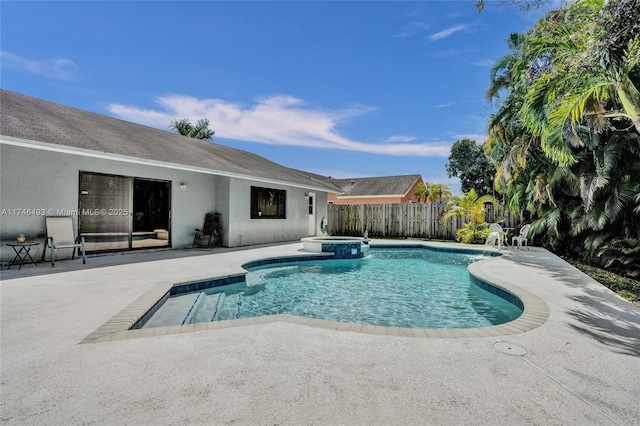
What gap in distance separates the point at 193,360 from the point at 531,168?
13.7m

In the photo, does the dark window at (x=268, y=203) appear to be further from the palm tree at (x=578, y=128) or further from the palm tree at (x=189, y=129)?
the palm tree at (x=189, y=129)

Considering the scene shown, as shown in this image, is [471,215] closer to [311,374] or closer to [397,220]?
[397,220]

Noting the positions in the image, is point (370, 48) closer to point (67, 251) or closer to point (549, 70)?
point (549, 70)

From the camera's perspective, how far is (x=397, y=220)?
62.1 feet

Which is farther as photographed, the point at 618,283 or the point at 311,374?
the point at 618,283

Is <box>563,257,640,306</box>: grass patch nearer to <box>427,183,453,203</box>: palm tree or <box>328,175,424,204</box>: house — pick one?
<box>328,175,424,204</box>: house

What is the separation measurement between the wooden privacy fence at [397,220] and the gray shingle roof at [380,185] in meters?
14.3

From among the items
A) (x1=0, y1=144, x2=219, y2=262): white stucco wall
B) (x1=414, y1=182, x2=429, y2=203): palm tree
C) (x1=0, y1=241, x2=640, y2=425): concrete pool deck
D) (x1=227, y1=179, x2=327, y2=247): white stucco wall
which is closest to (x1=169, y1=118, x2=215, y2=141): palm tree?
(x1=414, y1=182, x2=429, y2=203): palm tree

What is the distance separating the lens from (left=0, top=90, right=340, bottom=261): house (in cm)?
820

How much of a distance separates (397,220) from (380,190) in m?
17.6

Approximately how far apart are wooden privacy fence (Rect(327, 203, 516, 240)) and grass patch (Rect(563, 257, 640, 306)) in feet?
22.6

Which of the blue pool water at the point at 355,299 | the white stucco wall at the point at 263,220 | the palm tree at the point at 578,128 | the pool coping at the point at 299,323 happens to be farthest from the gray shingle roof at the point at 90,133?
the palm tree at the point at 578,128

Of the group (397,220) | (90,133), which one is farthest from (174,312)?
(397,220)

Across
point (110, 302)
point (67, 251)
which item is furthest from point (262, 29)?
point (110, 302)
